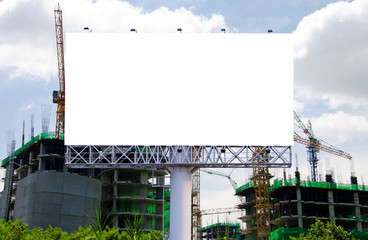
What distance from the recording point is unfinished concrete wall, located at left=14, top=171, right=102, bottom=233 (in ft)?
315

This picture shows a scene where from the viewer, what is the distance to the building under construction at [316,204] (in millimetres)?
113500

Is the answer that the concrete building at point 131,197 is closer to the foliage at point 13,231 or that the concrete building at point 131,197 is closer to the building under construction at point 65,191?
the building under construction at point 65,191

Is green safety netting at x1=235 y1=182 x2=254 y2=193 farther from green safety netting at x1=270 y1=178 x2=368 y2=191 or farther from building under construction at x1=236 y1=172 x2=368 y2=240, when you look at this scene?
green safety netting at x1=270 y1=178 x2=368 y2=191

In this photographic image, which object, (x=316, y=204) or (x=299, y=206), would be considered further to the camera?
(x=316, y=204)

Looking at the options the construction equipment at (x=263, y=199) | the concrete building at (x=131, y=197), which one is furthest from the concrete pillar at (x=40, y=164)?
the construction equipment at (x=263, y=199)

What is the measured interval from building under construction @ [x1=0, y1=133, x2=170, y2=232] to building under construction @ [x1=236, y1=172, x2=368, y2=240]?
91.3ft

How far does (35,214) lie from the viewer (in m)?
95.6

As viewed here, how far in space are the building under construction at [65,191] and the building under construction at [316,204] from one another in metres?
27.8

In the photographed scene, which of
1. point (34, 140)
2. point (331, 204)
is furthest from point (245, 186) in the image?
point (34, 140)

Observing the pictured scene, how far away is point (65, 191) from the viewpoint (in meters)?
98.6

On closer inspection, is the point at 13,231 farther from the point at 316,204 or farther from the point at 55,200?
the point at 316,204

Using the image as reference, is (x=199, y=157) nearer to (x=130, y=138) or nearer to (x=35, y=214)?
(x=130, y=138)

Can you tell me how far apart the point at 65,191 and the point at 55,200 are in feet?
8.81

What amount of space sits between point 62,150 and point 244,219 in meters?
54.4
